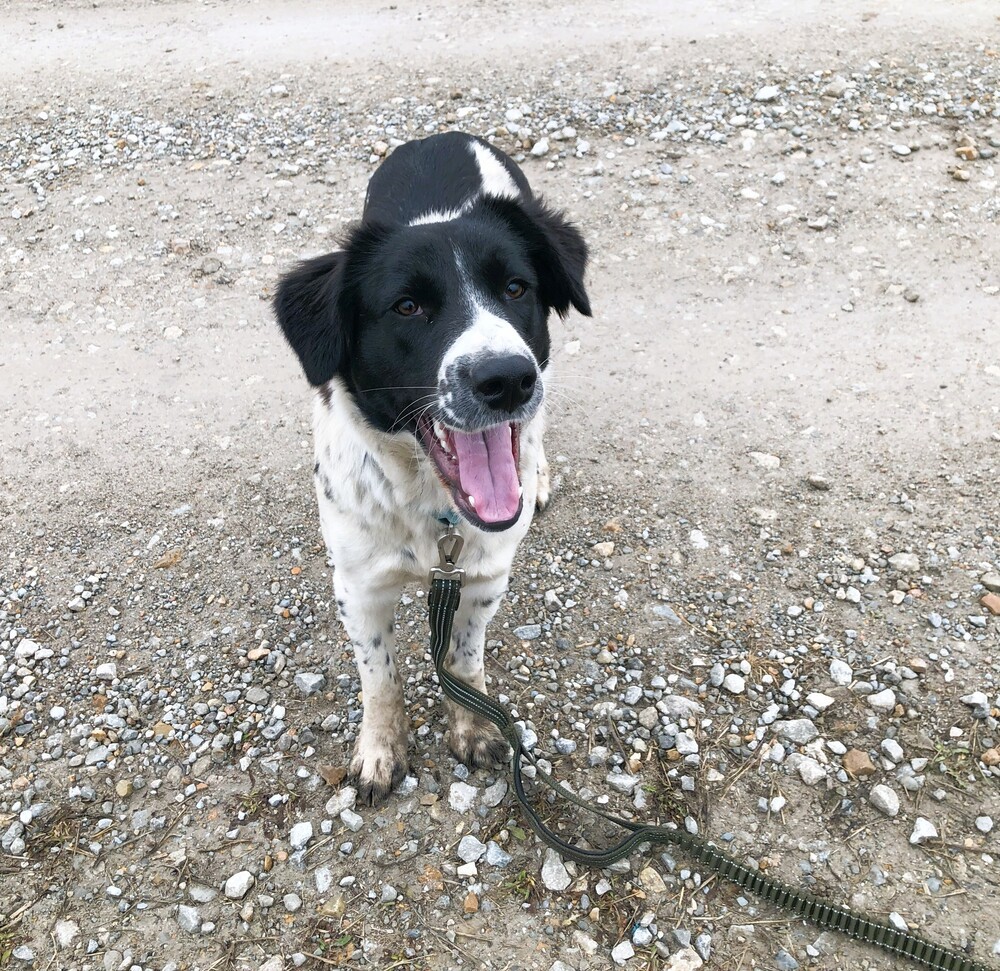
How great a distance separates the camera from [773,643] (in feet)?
11.4

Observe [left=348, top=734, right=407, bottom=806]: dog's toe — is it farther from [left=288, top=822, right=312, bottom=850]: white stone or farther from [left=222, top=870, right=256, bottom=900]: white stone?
[left=222, top=870, right=256, bottom=900]: white stone

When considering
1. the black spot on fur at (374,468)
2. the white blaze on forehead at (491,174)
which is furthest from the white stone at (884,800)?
the white blaze on forehead at (491,174)

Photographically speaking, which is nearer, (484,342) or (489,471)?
(484,342)

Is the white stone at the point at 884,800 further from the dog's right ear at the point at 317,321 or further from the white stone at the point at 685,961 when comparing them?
the dog's right ear at the point at 317,321

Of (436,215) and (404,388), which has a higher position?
(436,215)

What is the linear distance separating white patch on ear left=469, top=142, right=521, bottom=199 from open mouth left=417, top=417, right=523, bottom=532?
169 cm

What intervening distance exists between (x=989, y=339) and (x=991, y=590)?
192cm

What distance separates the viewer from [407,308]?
2.64 meters

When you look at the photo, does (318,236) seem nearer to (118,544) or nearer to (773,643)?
(118,544)

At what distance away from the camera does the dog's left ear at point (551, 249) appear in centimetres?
293

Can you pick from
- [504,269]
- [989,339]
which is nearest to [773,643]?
[504,269]

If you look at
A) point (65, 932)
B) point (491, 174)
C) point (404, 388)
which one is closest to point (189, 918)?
point (65, 932)

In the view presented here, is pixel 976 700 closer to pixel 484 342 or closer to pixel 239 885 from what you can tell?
pixel 484 342

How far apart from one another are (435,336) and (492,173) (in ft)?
5.83
